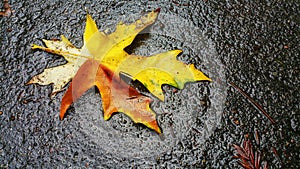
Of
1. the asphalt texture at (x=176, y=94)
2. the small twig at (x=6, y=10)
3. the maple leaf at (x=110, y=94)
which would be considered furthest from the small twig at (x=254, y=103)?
the small twig at (x=6, y=10)

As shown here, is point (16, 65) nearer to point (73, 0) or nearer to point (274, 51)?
point (73, 0)

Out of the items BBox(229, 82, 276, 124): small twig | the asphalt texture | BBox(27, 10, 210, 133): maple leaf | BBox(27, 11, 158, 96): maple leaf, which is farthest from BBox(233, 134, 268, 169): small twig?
BBox(27, 11, 158, 96): maple leaf

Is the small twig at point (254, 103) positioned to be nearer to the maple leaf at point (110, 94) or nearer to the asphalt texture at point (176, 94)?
the asphalt texture at point (176, 94)

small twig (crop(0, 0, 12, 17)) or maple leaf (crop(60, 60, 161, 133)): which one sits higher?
maple leaf (crop(60, 60, 161, 133))

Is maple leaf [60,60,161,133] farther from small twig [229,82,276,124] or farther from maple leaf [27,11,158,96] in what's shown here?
small twig [229,82,276,124]

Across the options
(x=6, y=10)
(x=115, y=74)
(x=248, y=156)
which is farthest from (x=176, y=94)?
(x=6, y=10)

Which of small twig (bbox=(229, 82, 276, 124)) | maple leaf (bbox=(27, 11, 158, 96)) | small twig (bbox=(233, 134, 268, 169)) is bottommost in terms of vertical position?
maple leaf (bbox=(27, 11, 158, 96))

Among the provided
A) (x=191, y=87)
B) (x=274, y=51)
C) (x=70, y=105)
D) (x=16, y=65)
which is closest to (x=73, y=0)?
(x=16, y=65)
